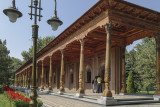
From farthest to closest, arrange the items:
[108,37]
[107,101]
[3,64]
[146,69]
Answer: [146,69], [3,64], [108,37], [107,101]

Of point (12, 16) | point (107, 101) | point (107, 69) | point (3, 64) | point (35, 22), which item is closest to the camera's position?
point (12, 16)

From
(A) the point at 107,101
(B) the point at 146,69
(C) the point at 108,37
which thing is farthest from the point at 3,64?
(B) the point at 146,69

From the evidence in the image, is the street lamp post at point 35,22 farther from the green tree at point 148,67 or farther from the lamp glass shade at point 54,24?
the green tree at point 148,67

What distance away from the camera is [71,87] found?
22.6 meters

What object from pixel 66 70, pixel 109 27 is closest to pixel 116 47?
pixel 109 27

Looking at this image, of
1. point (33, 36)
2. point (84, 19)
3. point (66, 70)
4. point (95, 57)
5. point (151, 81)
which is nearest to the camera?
point (33, 36)

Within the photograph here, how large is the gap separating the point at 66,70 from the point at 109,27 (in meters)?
16.1

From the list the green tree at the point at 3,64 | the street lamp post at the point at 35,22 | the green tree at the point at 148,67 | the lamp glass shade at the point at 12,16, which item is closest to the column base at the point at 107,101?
the street lamp post at the point at 35,22

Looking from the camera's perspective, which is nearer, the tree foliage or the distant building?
the distant building

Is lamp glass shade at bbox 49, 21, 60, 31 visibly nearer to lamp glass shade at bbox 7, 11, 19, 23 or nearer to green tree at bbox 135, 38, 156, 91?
lamp glass shade at bbox 7, 11, 19, 23

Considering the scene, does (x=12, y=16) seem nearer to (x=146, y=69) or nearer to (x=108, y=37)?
(x=108, y=37)

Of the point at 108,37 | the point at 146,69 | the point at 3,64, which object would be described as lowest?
the point at 146,69

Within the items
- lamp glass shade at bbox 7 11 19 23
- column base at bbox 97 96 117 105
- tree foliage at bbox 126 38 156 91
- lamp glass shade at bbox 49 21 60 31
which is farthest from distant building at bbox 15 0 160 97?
tree foliage at bbox 126 38 156 91

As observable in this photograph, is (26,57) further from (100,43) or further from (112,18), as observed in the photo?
(112,18)
